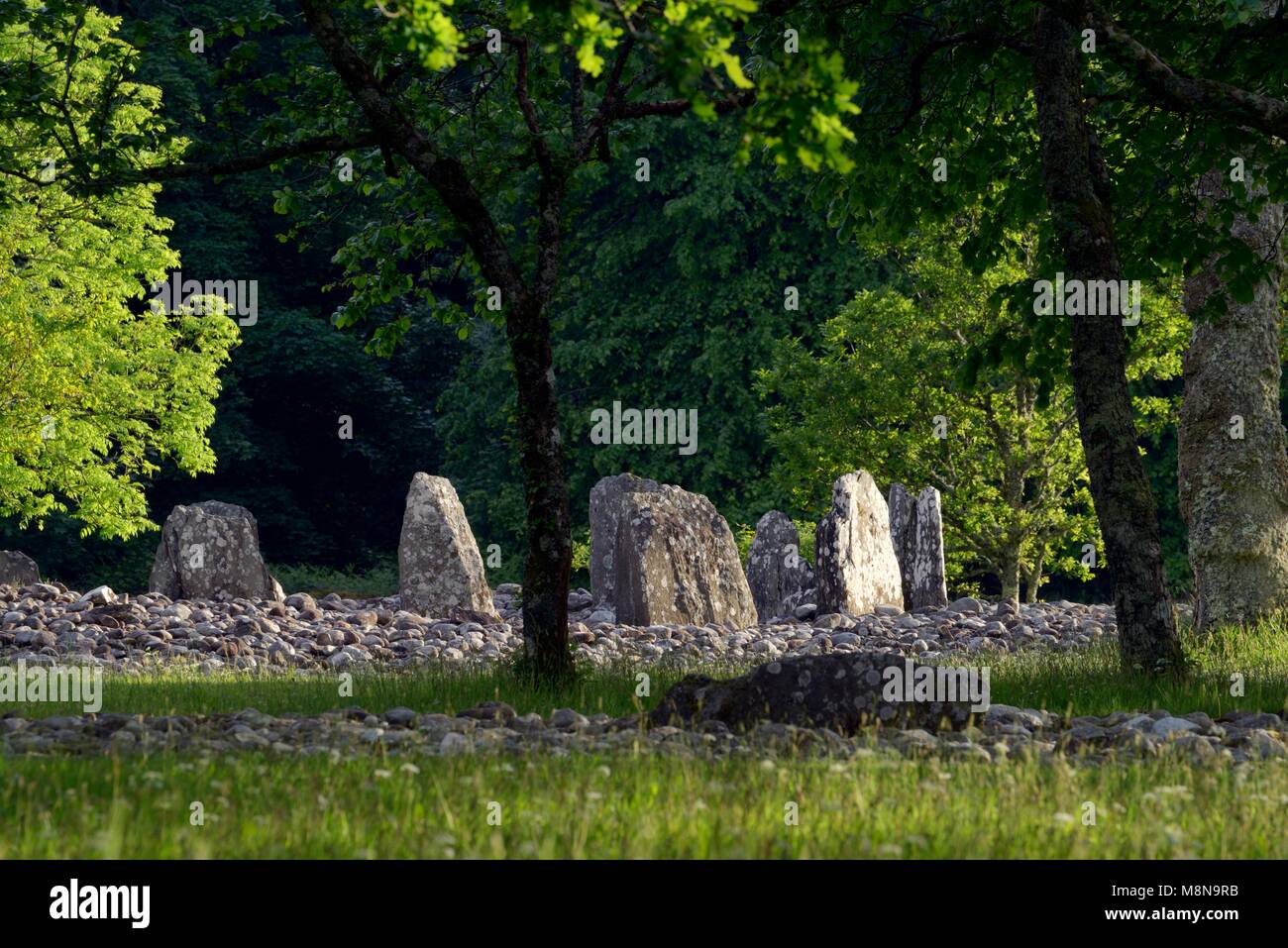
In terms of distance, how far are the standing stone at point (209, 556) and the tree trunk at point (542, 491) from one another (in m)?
12.3

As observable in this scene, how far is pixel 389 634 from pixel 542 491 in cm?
803

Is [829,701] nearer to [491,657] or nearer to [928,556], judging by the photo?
[491,657]

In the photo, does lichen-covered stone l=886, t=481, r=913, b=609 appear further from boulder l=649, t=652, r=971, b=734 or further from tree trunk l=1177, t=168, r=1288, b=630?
boulder l=649, t=652, r=971, b=734

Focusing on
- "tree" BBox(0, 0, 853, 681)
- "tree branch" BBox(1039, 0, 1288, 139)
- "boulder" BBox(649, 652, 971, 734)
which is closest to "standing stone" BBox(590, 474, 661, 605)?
"tree" BBox(0, 0, 853, 681)

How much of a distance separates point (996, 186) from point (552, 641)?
994 centimetres

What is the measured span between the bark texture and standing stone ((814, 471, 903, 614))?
10.3 meters

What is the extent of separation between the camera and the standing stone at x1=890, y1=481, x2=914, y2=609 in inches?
923

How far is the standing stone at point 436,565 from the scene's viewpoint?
20.8 meters

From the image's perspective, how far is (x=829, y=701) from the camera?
27.9 feet

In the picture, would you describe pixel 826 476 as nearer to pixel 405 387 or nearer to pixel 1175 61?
pixel 1175 61

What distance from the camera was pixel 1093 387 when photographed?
11.0m

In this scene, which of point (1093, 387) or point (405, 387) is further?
point (405, 387)

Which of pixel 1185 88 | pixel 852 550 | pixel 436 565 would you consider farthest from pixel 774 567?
pixel 1185 88
